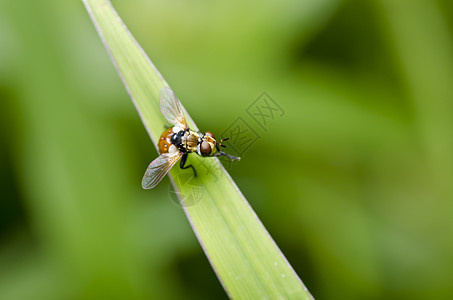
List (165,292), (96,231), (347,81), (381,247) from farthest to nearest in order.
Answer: (347,81), (381,247), (165,292), (96,231)

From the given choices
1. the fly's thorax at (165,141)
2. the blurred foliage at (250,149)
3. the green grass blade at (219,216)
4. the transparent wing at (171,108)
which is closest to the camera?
the green grass blade at (219,216)

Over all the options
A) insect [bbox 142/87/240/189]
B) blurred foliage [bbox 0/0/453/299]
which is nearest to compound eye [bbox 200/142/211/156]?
insect [bbox 142/87/240/189]

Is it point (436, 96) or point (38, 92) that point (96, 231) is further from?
point (436, 96)

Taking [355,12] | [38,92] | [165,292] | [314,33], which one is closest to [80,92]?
[38,92]

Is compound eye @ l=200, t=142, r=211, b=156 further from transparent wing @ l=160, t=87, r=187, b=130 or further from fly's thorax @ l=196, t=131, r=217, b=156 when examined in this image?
transparent wing @ l=160, t=87, r=187, b=130

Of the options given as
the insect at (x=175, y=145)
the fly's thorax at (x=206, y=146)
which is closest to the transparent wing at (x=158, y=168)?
the insect at (x=175, y=145)

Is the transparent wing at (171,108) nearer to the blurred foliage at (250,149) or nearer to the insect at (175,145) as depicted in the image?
the insect at (175,145)
